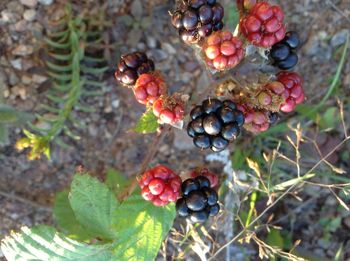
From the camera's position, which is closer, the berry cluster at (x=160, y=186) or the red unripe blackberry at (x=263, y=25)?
the red unripe blackberry at (x=263, y=25)

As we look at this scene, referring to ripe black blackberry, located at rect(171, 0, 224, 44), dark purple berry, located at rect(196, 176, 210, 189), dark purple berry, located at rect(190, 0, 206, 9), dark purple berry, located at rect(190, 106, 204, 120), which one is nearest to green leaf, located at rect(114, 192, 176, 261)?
dark purple berry, located at rect(196, 176, 210, 189)

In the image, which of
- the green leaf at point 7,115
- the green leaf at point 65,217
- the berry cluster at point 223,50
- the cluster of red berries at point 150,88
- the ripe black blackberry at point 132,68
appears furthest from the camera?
the green leaf at point 65,217

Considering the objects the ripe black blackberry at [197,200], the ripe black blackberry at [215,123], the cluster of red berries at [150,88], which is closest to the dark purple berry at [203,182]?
the ripe black blackberry at [197,200]

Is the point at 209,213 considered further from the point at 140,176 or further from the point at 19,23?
the point at 19,23

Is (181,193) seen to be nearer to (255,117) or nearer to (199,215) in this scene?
(199,215)

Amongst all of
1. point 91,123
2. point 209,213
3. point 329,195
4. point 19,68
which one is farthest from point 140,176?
point 329,195

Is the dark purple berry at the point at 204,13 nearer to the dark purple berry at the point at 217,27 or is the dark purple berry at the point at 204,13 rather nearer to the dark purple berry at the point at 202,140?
the dark purple berry at the point at 217,27
